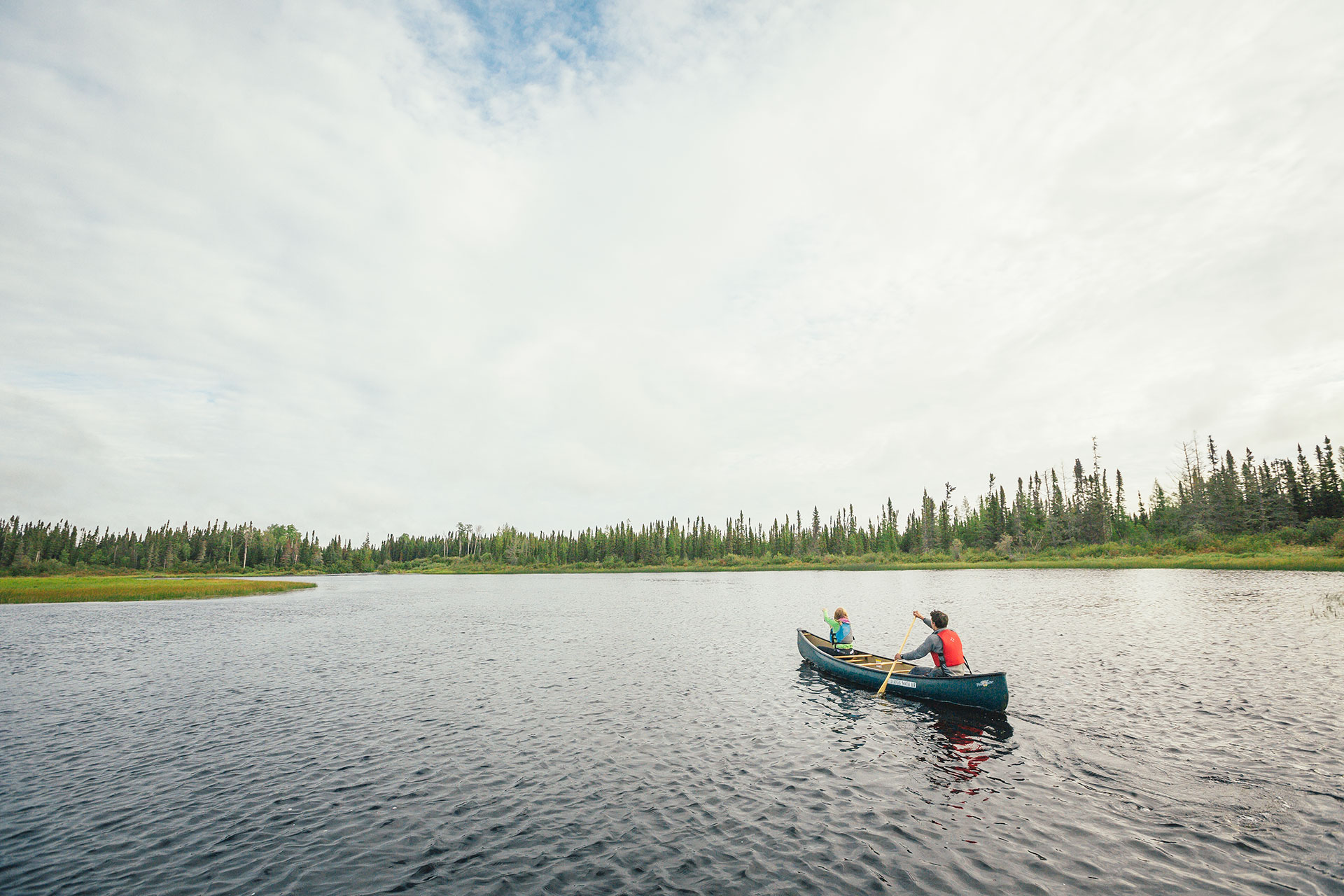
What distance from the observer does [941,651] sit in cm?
2428

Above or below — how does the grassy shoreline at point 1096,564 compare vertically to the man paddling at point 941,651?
below

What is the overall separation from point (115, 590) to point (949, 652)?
11419 cm

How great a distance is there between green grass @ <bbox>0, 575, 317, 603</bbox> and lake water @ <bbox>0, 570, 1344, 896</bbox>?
48.7 metres

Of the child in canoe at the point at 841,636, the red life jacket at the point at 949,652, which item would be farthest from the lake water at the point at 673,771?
the child in canoe at the point at 841,636

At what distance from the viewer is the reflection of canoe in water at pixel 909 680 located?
21.6 m

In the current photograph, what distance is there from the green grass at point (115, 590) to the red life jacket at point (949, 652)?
326 feet

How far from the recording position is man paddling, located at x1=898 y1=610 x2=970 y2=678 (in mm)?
24000

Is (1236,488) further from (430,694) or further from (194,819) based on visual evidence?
(194,819)

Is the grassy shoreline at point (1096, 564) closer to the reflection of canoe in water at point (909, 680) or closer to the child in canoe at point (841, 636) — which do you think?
the child in canoe at point (841, 636)

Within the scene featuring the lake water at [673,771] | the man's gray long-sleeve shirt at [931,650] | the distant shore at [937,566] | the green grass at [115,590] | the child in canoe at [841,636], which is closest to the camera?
the lake water at [673,771]

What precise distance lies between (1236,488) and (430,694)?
157392 millimetres

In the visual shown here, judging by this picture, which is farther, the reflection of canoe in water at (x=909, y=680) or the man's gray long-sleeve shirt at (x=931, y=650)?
the man's gray long-sleeve shirt at (x=931, y=650)

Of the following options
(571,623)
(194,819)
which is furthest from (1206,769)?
(571,623)

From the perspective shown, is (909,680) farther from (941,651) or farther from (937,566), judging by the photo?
(937,566)
